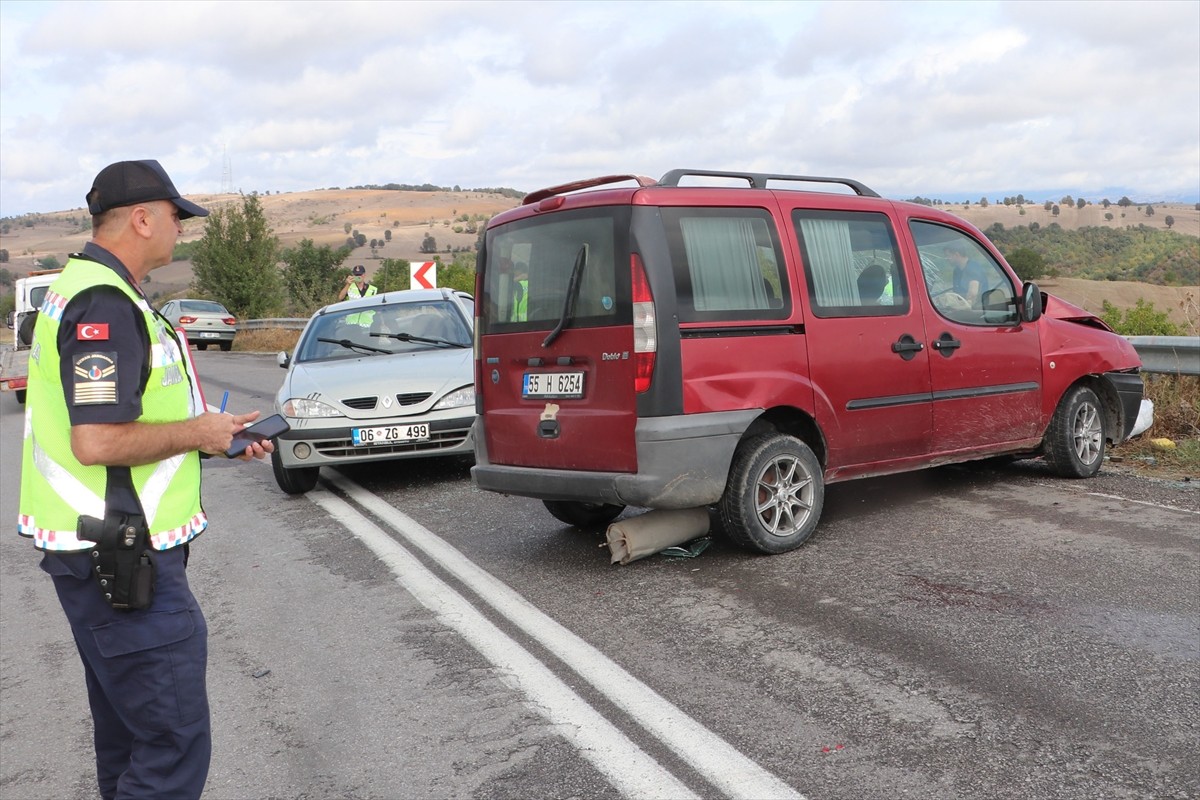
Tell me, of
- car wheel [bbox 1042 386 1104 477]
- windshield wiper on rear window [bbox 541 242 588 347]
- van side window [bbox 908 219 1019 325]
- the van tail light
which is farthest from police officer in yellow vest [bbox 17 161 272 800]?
car wheel [bbox 1042 386 1104 477]

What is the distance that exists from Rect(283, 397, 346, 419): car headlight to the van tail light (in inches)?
144

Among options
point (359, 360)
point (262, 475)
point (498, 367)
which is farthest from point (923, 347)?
point (262, 475)

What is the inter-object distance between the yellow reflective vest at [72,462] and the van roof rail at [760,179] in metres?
3.63

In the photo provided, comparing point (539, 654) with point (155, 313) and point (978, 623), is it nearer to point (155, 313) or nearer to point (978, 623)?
point (978, 623)

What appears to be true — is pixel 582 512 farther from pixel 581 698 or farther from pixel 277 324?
pixel 277 324

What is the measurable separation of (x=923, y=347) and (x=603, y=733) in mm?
3872

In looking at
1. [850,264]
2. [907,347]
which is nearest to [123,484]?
[850,264]

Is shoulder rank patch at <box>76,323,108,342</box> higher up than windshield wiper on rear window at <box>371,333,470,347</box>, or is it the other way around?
shoulder rank patch at <box>76,323,108,342</box>

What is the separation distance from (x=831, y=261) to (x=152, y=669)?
185 inches

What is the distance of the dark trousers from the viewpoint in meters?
2.65

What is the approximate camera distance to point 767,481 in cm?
621

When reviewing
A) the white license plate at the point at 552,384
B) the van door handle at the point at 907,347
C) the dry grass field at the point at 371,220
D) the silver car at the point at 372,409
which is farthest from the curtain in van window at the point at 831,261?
the dry grass field at the point at 371,220

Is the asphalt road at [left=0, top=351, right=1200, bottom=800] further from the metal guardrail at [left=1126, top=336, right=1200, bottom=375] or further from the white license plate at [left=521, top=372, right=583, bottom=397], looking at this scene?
the metal guardrail at [left=1126, top=336, right=1200, bottom=375]

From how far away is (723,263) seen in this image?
6.00 meters
